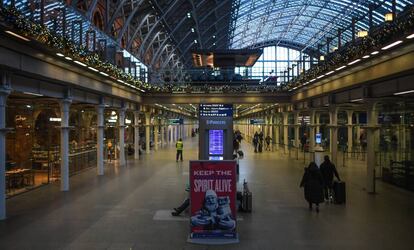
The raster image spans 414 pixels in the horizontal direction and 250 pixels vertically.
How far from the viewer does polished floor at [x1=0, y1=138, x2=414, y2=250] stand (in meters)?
9.91

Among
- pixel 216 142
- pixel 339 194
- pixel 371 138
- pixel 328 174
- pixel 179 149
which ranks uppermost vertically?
pixel 371 138

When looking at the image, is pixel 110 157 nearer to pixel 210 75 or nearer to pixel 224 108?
pixel 210 75

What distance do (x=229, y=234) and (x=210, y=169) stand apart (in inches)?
57.5

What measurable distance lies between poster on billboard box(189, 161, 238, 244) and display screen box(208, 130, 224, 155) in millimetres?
11597

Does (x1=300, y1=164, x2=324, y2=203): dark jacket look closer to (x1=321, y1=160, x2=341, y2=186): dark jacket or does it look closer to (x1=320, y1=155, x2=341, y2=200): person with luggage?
(x1=320, y1=155, x2=341, y2=200): person with luggage

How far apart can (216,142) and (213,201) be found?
1186cm

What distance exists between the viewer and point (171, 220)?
1214 centimetres

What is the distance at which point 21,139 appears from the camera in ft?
73.2

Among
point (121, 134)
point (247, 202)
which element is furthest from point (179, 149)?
point (247, 202)

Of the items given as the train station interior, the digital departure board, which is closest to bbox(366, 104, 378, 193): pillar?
the train station interior

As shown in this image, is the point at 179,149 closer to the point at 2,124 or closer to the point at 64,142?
the point at 64,142

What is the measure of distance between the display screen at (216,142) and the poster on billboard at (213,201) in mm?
11597

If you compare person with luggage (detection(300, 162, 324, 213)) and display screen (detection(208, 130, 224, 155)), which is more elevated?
display screen (detection(208, 130, 224, 155))

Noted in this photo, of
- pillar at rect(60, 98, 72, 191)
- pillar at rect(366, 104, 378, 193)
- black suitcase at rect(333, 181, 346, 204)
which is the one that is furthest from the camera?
pillar at rect(60, 98, 72, 191)
